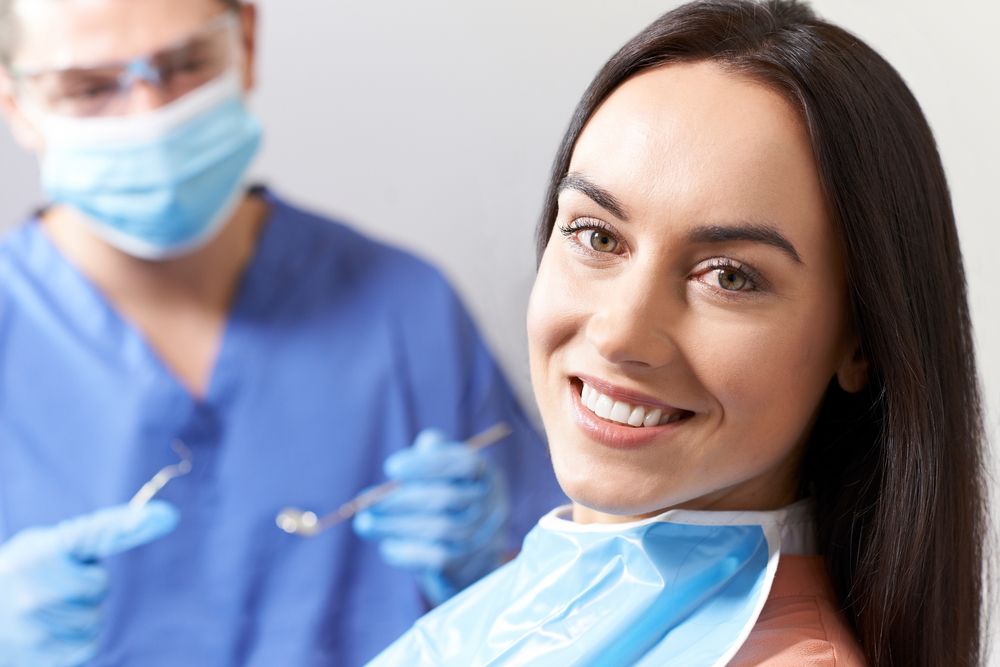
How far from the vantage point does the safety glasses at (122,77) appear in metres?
1.62

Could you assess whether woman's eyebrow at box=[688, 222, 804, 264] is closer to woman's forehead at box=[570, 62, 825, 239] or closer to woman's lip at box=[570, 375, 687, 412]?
woman's forehead at box=[570, 62, 825, 239]

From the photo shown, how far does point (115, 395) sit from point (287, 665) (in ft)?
1.49

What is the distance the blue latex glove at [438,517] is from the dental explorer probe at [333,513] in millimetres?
16

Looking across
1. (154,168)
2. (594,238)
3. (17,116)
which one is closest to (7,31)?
(17,116)

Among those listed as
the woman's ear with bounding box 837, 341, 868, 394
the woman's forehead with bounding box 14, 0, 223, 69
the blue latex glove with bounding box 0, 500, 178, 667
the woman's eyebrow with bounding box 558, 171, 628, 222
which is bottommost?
the blue latex glove with bounding box 0, 500, 178, 667

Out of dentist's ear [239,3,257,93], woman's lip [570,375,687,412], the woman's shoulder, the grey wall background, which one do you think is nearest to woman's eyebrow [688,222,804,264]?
woman's lip [570,375,687,412]

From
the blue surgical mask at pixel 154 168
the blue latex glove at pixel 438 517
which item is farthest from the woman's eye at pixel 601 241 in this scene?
the blue surgical mask at pixel 154 168

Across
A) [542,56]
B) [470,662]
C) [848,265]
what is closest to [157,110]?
[542,56]

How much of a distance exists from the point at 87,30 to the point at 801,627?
1260mm

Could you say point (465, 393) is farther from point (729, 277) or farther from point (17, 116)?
point (729, 277)

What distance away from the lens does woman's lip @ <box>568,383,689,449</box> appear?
0.82 meters

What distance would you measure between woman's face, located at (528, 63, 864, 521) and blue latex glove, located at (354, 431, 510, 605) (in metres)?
0.84

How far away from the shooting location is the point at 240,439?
1.70 m

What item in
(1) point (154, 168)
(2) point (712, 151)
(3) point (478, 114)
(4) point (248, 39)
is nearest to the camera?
(2) point (712, 151)
